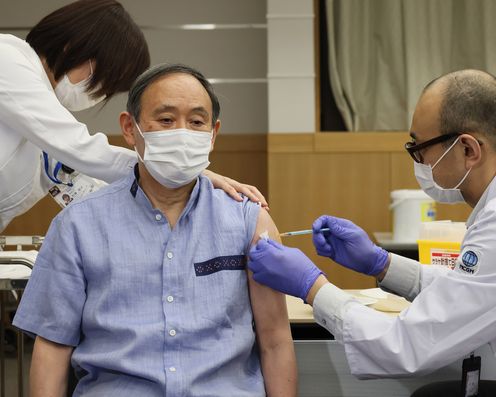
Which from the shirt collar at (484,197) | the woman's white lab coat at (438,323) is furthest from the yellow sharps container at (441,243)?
the woman's white lab coat at (438,323)

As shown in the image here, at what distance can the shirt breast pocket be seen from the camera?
1.58 meters

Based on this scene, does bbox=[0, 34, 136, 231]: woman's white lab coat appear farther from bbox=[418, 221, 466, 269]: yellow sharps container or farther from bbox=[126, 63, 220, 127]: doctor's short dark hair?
bbox=[418, 221, 466, 269]: yellow sharps container

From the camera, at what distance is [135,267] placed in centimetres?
158

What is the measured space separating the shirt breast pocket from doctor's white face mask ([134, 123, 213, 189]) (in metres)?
0.22

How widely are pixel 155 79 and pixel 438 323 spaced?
85 cm

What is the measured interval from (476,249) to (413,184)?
3.34m

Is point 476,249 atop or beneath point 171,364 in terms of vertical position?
atop

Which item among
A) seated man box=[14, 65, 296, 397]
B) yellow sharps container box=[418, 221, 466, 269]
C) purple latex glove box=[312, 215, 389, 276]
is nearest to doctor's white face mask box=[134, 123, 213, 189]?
seated man box=[14, 65, 296, 397]

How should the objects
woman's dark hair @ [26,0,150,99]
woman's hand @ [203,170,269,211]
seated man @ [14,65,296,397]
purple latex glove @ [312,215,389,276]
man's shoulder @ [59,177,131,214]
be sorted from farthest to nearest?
woman's dark hair @ [26,0,150,99] → purple latex glove @ [312,215,389,276] → woman's hand @ [203,170,269,211] → man's shoulder @ [59,177,131,214] → seated man @ [14,65,296,397]

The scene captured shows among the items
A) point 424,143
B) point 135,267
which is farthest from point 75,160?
point 424,143

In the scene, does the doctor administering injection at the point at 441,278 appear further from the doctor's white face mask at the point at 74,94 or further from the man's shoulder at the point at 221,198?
the doctor's white face mask at the point at 74,94

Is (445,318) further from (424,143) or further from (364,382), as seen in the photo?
(364,382)

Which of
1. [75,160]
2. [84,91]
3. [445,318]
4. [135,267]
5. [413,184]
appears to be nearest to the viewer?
[445,318]

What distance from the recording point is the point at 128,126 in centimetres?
175
